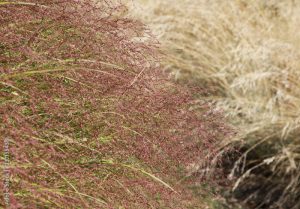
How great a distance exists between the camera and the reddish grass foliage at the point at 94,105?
5.51ft

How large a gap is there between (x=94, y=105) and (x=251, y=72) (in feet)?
5.63

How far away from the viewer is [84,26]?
1798 mm

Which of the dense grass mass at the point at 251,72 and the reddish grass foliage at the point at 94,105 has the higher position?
the reddish grass foliage at the point at 94,105

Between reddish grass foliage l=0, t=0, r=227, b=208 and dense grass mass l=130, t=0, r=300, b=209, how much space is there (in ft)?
3.26

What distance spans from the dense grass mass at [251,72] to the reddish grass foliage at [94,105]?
994 millimetres

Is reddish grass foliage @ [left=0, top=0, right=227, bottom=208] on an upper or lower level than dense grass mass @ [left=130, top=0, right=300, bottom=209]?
upper

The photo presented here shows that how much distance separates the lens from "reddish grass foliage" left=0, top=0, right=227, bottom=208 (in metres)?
1.68

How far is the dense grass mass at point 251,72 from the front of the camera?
3240 mm

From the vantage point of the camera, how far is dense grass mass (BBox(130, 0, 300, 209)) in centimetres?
324

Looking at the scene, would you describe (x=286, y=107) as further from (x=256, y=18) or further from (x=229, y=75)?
(x=256, y=18)

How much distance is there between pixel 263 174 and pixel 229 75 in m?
0.62

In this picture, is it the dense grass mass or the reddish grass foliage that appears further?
the dense grass mass

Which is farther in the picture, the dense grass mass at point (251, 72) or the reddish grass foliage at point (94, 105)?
the dense grass mass at point (251, 72)

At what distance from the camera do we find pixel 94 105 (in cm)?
187
